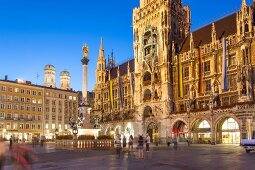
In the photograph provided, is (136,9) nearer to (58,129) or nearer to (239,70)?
(239,70)

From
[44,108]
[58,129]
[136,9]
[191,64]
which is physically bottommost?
[58,129]

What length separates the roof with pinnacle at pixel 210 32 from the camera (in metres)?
65.6

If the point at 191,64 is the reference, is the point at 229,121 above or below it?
below

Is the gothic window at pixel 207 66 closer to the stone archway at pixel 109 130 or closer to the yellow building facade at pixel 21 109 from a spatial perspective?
the stone archway at pixel 109 130

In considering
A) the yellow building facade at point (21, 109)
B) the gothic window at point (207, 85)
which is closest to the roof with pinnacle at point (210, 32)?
the gothic window at point (207, 85)

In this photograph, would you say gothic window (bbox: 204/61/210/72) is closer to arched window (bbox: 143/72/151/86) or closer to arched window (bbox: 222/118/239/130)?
arched window (bbox: 222/118/239/130)

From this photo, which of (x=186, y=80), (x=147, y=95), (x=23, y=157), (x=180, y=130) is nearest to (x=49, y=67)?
(x=147, y=95)

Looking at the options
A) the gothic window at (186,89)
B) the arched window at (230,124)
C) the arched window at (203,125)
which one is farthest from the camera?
the gothic window at (186,89)

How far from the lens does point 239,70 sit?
5784 cm

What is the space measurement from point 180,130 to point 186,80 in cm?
1056

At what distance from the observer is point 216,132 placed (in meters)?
60.3

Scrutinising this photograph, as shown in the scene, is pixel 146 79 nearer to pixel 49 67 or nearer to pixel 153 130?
pixel 153 130

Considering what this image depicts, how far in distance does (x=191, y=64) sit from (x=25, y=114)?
6736 centimetres

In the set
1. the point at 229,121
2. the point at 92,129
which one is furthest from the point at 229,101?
the point at 92,129
